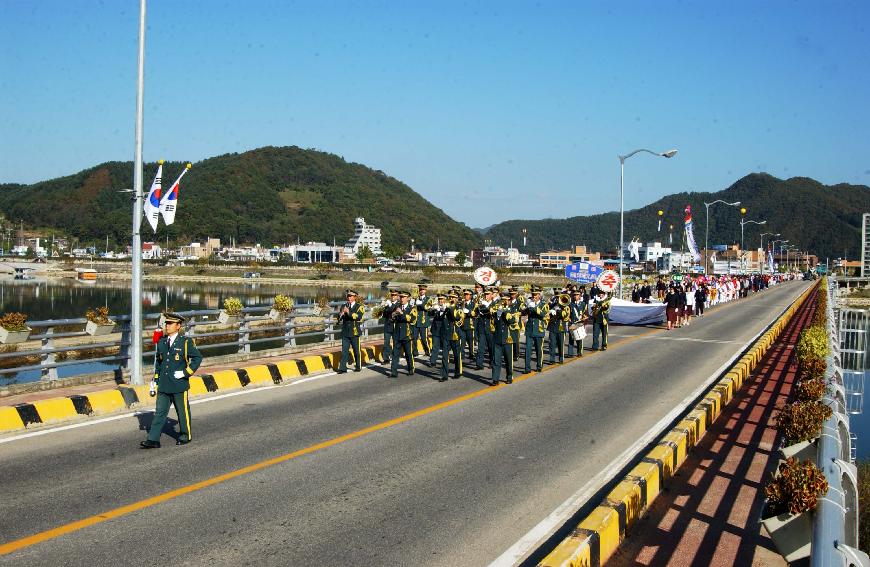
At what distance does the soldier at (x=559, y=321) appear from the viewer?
19.3 m

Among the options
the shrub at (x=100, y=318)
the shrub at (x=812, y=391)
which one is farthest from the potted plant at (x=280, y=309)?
the shrub at (x=812, y=391)

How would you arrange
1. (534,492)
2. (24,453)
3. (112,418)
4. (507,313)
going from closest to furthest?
1. (534,492)
2. (24,453)
3. (112,418)
4. (507,313)

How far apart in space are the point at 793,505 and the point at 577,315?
1634cm

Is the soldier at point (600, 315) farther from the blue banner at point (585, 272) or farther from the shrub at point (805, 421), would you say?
the shrub at point (805, 421)

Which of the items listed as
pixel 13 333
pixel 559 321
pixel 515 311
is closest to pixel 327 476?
pixel 515 311

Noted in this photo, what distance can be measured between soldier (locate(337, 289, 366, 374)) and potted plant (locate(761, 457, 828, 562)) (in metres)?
11.4

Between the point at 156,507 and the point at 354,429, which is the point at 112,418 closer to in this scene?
the point at 354,429

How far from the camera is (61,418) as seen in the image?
11.6 metres

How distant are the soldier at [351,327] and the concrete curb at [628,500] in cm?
767

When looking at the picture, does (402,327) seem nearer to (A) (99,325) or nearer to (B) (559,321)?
(B) (559,321)

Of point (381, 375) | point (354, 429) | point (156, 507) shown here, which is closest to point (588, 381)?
point (381, 375)

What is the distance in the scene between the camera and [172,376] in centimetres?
999

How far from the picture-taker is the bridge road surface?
21.7 feet

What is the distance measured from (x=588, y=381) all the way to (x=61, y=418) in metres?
10.1
